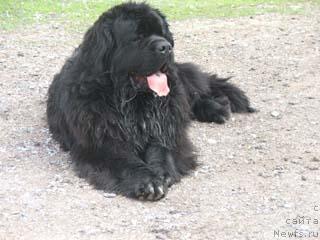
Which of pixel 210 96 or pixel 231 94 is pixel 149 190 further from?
pixel 231 94

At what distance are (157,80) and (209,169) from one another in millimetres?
834

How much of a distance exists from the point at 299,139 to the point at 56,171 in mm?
2117

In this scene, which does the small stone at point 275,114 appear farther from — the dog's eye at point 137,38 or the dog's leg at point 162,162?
the dog's eye at point 137,38

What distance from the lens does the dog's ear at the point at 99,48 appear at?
513cm

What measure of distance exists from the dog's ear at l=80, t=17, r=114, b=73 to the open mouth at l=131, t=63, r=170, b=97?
25 centimetres

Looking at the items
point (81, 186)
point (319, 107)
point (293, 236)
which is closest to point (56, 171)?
point (81, 186)

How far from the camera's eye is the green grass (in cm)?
1103

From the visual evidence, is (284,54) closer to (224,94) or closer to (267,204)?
(224,94)

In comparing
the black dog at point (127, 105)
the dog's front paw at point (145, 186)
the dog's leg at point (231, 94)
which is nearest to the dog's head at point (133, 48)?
the black dog at point (127, 105)

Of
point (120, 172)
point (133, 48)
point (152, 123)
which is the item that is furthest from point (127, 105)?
point (120, 172)

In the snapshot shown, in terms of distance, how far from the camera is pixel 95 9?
1187 cm

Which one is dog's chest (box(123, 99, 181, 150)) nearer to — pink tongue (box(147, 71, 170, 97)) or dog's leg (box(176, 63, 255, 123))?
pink tongue (box(147, 71, 170, 97))

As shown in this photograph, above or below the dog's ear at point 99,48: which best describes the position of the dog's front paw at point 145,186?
below

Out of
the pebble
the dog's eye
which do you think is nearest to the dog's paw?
the pebble
